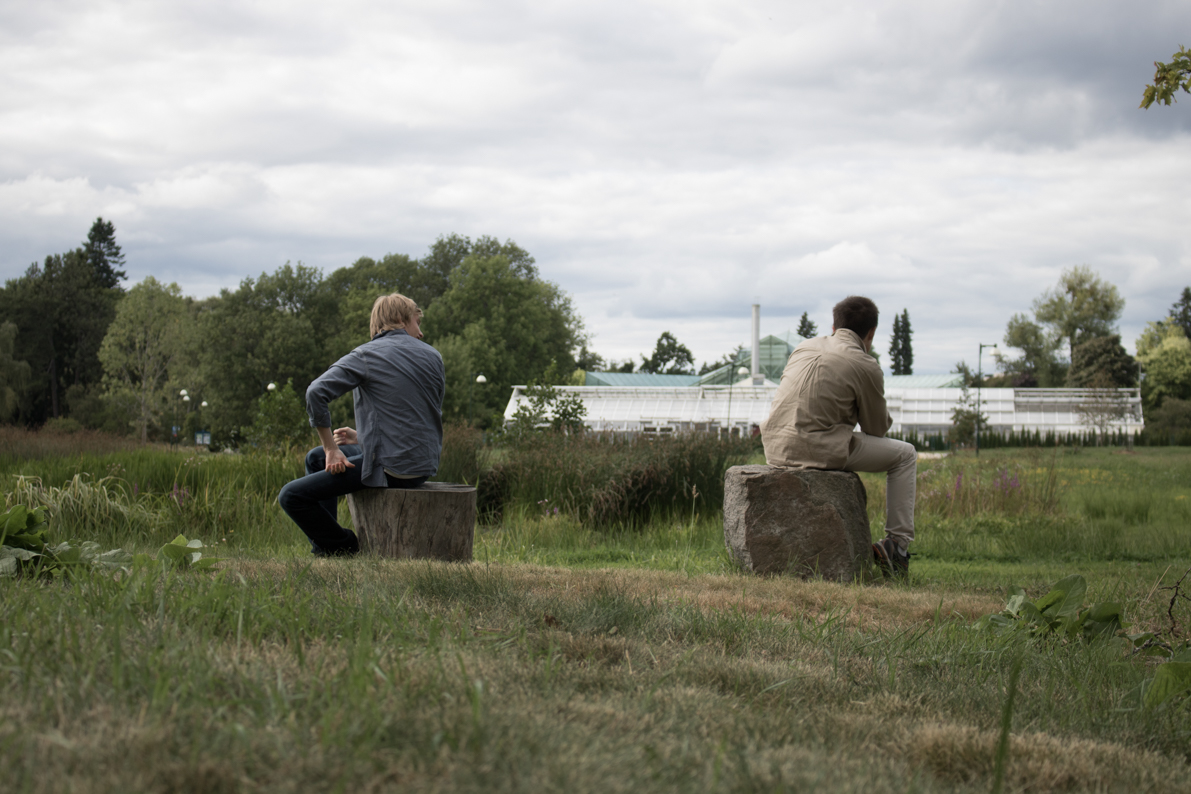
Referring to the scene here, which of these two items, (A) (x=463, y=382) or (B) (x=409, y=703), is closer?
(B) (x=409, y=703)

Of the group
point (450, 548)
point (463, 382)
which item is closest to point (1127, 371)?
point (463, 382)

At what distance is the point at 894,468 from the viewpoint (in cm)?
498

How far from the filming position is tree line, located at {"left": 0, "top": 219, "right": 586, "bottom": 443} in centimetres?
4631

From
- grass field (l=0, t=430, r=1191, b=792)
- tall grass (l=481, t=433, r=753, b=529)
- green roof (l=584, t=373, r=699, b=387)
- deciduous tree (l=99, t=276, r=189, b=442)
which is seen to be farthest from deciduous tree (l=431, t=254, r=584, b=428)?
grass field (l=0, t=430, r=1191, b=792)

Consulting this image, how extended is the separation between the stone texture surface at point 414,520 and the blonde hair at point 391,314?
904mm

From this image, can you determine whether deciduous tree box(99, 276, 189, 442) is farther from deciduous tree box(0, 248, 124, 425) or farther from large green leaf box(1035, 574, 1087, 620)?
large green leaf box(1035, 574, 1087, 620)

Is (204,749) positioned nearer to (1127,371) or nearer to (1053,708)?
(1053,708)

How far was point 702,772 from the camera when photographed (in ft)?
4.76

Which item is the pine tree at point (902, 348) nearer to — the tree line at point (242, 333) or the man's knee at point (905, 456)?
the tree line at point (242, 333)

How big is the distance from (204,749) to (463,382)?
40.3 meters

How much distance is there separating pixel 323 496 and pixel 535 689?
2.82 metres

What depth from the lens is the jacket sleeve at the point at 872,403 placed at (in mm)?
4855

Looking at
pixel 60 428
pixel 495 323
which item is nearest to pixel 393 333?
pixel 60 428

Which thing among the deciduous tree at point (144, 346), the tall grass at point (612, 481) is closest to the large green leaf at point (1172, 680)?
the tall grass at point (612, 481)
